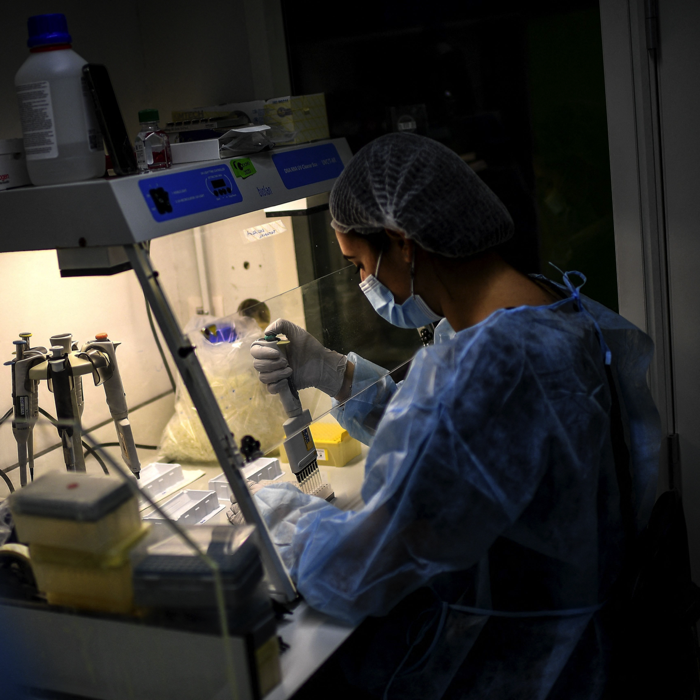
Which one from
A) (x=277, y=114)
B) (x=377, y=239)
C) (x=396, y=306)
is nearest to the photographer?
(x=377, y=239)

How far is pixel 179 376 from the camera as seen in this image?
4.08 ft

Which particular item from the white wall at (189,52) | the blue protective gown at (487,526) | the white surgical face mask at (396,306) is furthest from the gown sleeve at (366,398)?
the white wall at (189,52)

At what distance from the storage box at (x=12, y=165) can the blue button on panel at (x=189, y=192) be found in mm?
243

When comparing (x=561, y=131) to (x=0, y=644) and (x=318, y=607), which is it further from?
(x=0, y=644)

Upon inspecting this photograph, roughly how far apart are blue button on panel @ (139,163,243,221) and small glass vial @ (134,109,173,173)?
0.07m

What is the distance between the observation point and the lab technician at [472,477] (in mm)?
1072

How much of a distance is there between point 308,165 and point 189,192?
16.6 inches

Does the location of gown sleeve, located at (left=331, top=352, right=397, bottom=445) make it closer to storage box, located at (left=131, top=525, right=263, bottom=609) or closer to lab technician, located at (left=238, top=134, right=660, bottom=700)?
lab technician, located at (left=238, top=134, right=660, bottom=700)

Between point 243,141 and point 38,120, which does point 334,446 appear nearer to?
point 243,141

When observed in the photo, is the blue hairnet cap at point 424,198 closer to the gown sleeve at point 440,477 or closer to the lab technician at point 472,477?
the lab technician at point 472,477

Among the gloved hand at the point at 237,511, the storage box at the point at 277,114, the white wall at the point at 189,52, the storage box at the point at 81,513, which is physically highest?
the white wall at the point at 189,52

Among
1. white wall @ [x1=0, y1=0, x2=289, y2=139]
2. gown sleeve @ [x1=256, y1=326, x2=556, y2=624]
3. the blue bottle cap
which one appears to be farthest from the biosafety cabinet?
white wall @ [x1=0, y1=0, x2=289, y2=139]

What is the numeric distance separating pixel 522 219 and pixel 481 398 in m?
0.92

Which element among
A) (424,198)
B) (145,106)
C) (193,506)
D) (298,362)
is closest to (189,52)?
(145,106)
